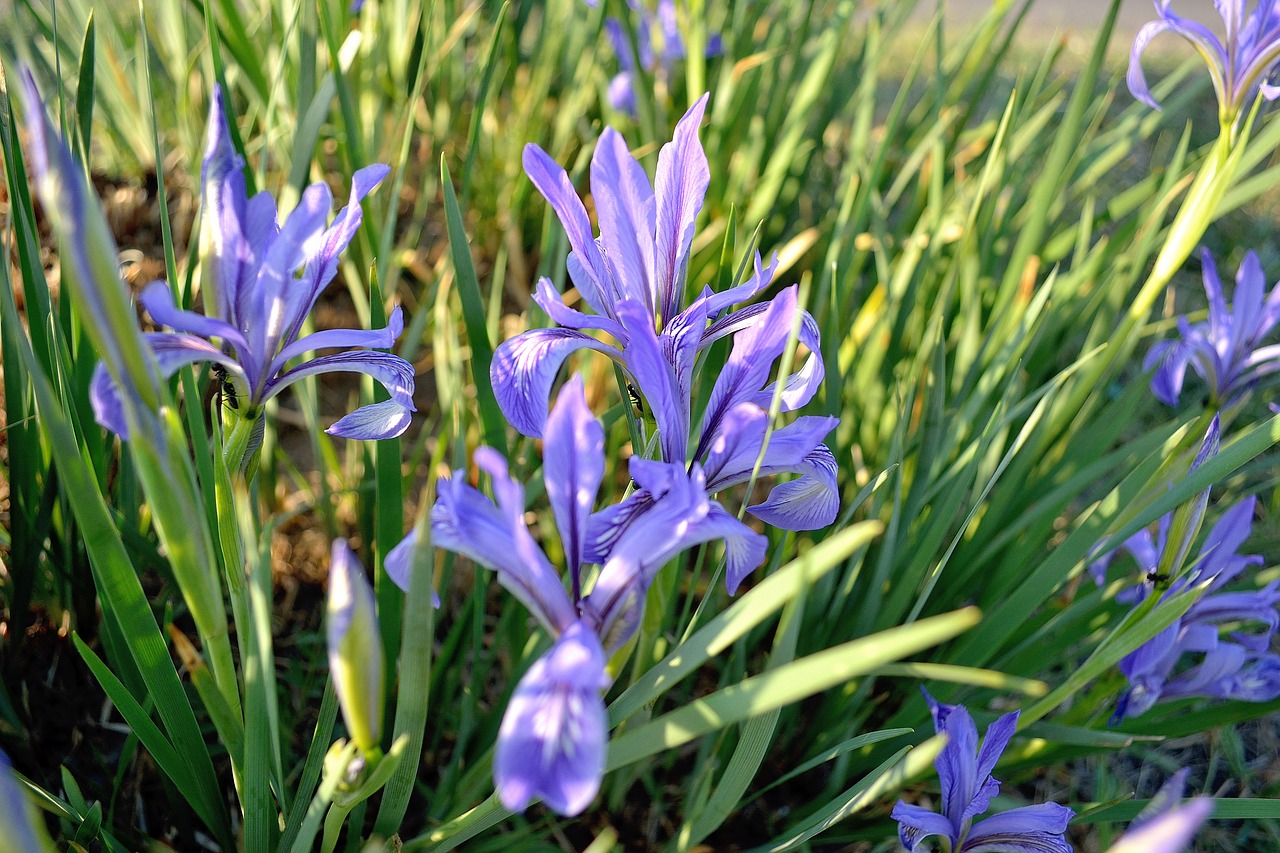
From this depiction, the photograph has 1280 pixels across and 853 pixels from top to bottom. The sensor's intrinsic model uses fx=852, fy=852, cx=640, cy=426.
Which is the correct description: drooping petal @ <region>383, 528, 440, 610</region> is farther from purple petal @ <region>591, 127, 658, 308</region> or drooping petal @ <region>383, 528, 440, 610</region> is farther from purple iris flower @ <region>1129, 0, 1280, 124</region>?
purple iris flower @ <region>1129, 0, 1280, 124</region>

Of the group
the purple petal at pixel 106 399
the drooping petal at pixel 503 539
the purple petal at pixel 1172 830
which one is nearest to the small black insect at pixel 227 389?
the purple petal at pixel 106 399

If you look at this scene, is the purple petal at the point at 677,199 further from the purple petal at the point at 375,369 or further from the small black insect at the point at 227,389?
the small black insect at the point at 227,389

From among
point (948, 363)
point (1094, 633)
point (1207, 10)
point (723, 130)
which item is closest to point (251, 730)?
point (1094, 633)

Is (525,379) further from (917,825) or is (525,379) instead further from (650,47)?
(650,47)

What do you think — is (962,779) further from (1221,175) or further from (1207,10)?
(1207,10)

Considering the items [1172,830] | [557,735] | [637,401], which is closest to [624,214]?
[637,401]

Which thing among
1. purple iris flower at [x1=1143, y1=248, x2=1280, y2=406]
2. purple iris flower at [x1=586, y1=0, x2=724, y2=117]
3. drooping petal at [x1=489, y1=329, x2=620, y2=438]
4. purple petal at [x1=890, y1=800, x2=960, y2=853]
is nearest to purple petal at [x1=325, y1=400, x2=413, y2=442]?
drooping petal at [x1=489, y1=329, x2=620, y2=438]
